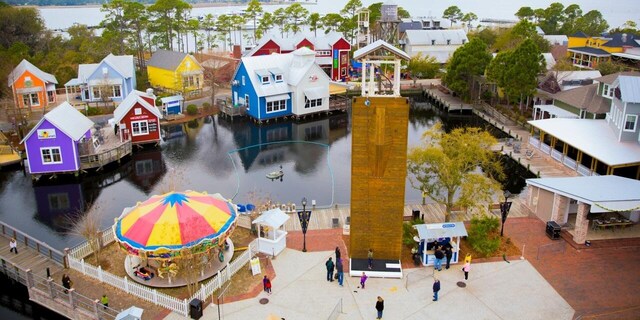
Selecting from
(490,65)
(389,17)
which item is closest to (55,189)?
(490,65)

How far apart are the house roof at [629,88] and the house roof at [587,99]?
6.25m

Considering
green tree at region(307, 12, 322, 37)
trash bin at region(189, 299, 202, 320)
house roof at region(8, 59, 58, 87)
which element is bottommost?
trash bin at region(189, 299, 202, 320)

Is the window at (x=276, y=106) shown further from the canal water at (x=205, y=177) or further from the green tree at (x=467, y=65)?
the green tree at (x=467, y=65)

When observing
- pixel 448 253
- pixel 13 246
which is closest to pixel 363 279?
pixel 448 253

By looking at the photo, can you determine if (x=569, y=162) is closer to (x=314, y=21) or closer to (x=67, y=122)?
(x=67, y=122)

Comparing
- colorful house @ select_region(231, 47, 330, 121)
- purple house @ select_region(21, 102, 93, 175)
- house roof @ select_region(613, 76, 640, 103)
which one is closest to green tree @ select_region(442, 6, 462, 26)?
colorful house @ select_region(231, 47, 330, 121)

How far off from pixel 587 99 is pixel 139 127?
40978 mm

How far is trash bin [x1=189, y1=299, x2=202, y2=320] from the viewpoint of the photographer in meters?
22.1

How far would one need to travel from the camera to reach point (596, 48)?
7869 cm

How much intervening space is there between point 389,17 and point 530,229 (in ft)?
195

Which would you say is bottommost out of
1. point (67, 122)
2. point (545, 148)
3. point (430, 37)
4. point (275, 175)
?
point (275, 175)

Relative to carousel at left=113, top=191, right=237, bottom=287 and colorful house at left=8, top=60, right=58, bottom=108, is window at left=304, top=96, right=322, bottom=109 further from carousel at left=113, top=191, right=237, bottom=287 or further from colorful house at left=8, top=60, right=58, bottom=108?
carousel at left=113, top=191, right=237, bottom=287

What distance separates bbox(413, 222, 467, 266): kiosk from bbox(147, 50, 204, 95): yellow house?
45.8 m

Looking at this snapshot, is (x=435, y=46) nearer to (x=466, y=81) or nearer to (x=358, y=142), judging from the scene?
(x=466, y=81)
